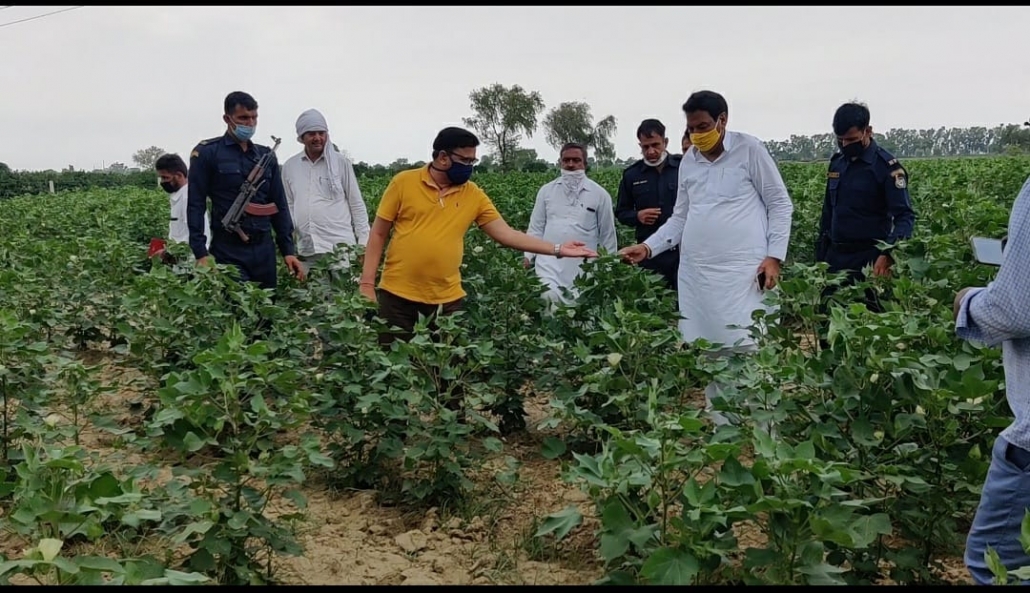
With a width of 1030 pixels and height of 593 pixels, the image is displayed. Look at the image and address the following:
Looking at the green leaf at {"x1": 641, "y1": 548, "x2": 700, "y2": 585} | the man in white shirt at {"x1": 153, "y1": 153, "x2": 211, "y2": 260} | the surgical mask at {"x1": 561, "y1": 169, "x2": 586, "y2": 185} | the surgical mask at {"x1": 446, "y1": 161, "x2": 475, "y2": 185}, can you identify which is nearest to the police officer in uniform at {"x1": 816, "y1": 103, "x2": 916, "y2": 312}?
the surgical mask at {"x1": 561, "y1": 169, "x2": 586, "y2": 185}

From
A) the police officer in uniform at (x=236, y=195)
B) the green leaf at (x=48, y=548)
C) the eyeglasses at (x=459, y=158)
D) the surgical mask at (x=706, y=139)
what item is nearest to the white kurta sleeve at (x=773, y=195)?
the surgical mask at (x=706, y=139)

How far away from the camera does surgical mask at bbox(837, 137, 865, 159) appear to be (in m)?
4.64

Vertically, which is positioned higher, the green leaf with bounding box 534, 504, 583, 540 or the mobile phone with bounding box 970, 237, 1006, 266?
the mobile phone with bounding box 970, 237, 1006, 266

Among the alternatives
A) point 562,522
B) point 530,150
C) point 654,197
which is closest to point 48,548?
point 562,522

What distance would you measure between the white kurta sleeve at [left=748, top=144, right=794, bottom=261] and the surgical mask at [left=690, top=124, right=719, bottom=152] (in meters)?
0.20

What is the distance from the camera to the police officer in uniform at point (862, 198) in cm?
459

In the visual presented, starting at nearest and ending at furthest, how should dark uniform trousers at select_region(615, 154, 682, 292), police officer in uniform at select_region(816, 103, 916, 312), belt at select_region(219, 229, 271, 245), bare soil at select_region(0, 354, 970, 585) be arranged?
bare soil at select_region(0, 354, 970, 585)
police officer in uniform at select_region(816, 103, 916, 312)
belt at select_region(219, 229, 271, 245)
dark uniform trousers at select_region(615, 154, 682, 292)

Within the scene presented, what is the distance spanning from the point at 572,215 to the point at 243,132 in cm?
201

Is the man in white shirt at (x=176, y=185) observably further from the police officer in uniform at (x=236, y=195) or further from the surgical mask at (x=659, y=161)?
the surgical mask at (x=659, y=161)

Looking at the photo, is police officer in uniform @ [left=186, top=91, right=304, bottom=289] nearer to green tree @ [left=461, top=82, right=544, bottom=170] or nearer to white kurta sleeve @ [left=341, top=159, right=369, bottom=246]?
white kurta sleeve @ [left=341, top=159, right=369, bottom=246]

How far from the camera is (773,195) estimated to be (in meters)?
3.81

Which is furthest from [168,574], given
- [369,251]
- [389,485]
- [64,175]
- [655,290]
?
[64,175]

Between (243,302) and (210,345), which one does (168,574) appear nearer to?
(243,302)

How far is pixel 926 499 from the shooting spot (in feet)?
7.55
